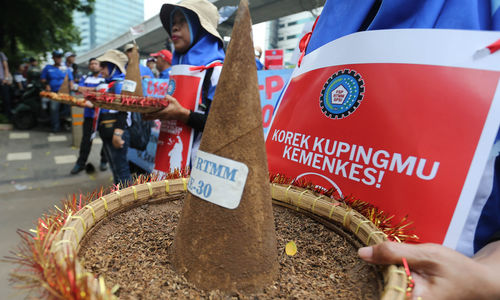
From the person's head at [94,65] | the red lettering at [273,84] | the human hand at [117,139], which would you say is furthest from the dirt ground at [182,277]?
the person's head at [94,65]

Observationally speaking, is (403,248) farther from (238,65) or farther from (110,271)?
(110,271)

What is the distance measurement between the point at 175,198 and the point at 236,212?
408 millimetres

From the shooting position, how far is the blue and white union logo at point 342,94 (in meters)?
0.91

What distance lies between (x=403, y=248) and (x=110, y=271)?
67cm

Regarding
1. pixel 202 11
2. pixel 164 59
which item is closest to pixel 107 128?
pixel 202 11

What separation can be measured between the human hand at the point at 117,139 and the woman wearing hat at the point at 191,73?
3.20 ft

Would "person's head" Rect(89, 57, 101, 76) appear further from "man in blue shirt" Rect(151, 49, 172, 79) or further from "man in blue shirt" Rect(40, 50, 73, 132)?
"man in blue shirt" Rect(40, 50, 73, 132)

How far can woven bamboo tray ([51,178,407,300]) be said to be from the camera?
1.91ft

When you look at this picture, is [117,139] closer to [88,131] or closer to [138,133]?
[138,133]

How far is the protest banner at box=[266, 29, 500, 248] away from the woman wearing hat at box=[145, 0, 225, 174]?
1322mm

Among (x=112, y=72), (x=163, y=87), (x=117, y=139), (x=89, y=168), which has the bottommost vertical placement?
(x=89, y=168)

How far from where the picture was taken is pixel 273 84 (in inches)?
122

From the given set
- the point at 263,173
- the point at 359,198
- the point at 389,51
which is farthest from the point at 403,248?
the point at 389,51

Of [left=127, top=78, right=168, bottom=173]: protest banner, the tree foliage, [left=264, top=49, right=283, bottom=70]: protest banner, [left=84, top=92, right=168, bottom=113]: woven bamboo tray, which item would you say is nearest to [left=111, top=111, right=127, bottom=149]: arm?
[left=127, top=78, right=168, bottom=173]: protest banner
